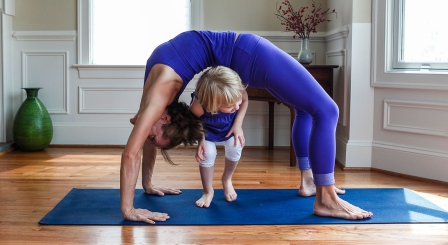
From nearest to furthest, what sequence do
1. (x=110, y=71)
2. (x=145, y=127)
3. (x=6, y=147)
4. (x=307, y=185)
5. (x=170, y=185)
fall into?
(x=145, y=127), (x=307, y=185), (x=170, y=185), (x=6, y=147), (x=110, y=71)

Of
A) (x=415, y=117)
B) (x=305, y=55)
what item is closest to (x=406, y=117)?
(x=415, y=117)

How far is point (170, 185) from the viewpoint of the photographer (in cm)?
321

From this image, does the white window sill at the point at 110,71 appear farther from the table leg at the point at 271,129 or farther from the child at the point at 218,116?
the child at the point at 218,116

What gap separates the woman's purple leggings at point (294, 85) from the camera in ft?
7.94

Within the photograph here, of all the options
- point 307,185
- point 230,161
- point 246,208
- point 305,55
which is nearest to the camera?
point 246,208

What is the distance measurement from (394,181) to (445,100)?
58cm

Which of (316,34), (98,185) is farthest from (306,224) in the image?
(316,34)

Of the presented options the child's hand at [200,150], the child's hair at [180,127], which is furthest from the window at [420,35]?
the child's hair at [180,127]

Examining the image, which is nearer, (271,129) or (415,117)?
(415,117)

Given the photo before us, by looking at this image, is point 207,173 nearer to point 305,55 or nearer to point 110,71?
point 305,55

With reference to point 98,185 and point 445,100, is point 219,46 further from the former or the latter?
point 445,100

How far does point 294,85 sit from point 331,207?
0.59 metres

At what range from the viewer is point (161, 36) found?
15.6ft

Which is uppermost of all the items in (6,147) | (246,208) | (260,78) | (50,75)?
(50,75)
